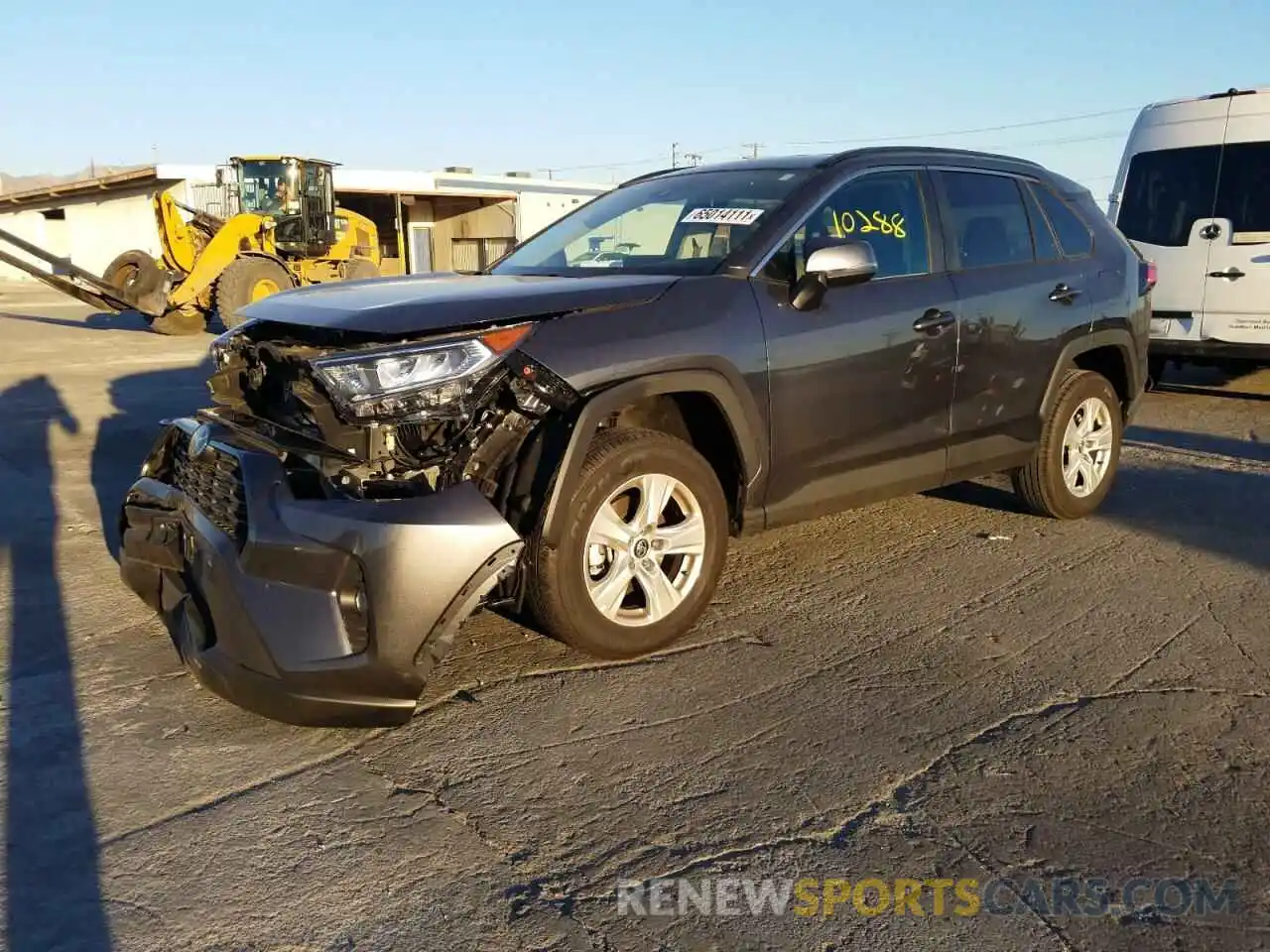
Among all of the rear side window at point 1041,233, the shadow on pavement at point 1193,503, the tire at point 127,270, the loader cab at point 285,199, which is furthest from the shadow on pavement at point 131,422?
the loader cab at point 285,199

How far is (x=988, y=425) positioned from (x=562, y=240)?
221 centimetres

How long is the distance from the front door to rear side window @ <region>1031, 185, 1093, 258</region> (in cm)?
103

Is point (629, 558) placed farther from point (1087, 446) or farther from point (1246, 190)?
point (1246, 190)

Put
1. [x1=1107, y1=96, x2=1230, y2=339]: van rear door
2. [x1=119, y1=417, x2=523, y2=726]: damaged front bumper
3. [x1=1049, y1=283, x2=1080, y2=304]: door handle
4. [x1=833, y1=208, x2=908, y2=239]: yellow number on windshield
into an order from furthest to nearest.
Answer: [x1=1107, y1=96, x2=1230, y2=339]: van rear door → [x1=1049, y1=283, x2=1080, y2=304]: door handle → [x1=833, y1=208, x2=908, y2=239]: yellow number on windshield → [x1=119, y1=417, x2=523, y2=726]: damaged front bumper

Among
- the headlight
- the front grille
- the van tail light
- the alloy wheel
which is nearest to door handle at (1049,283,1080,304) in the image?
the alloy wheel

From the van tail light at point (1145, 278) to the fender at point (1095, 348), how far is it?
1.23ft

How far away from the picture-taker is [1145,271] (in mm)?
6121

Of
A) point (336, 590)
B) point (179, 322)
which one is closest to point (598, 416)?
point (336, 590)

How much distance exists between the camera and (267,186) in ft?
64.6

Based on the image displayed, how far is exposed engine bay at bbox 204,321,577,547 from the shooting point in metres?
3.37

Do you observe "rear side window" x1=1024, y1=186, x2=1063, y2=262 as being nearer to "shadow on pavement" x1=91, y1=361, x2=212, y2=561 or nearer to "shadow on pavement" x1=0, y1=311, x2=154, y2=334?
"shadow on pavement" x1=91, y1=361, x2=212, y2=561

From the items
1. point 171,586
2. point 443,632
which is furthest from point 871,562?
point 171,586

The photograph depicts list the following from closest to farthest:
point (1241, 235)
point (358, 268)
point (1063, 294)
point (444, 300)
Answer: point (444, 300) < point (1063, 294) < point (1241, 235) < point (358, 268)

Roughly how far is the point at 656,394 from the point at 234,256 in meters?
15.8
